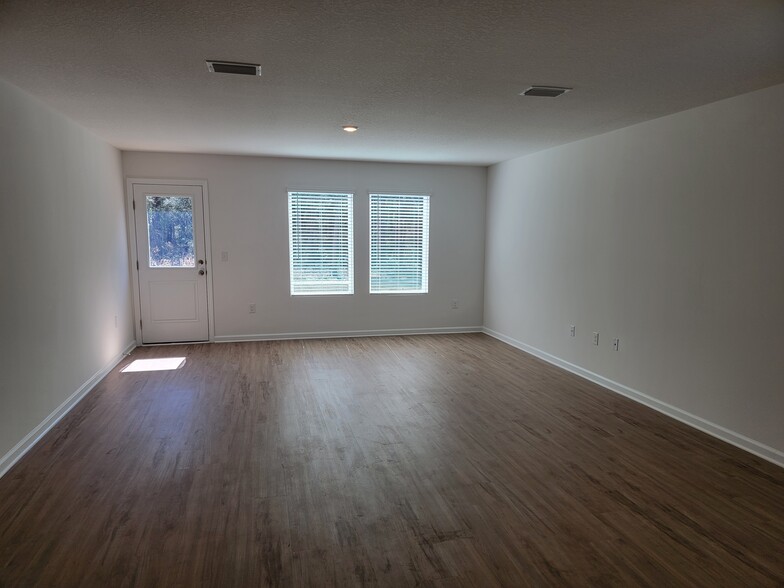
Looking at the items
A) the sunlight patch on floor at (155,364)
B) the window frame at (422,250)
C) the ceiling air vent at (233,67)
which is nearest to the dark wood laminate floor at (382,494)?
the sunlight patch on floor at (155,364)

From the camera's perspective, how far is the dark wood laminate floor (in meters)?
2.04

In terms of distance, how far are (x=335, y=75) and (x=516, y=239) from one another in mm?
3848

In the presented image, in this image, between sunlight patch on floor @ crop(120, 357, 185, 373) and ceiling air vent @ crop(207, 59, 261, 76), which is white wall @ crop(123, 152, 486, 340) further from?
ceiling air vent @ crop(207, 59, 261, 76)

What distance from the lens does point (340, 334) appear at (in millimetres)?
6570

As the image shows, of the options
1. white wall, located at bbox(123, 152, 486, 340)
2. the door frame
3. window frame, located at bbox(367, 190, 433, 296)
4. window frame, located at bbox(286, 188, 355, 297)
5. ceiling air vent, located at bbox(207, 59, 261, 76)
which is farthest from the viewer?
window frame, located at bbox(367, 190, 433, 296)

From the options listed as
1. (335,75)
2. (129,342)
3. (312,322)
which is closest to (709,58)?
(335,75)

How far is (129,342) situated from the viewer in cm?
570

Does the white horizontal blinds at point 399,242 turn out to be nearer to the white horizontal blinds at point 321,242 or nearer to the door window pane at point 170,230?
the white horizontal blinds at point 321,242

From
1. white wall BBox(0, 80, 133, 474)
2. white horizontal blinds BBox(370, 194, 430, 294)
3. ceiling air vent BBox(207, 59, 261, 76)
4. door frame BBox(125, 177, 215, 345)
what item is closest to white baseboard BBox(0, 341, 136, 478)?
white wall BBox(0, 80, 133, 474)

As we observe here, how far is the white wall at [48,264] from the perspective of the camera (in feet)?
9.67

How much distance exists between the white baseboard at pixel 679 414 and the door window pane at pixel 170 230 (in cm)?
461

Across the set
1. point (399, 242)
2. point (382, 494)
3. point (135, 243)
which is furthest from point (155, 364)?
point (382, 494)

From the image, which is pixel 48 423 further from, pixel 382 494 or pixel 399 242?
pixel 399 242

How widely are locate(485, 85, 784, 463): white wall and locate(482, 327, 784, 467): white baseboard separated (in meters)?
0.02
